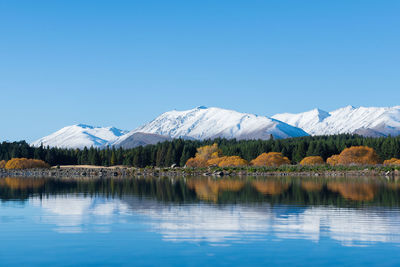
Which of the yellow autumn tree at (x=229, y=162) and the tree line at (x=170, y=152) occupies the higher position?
the tree line at (x=170, y=152)

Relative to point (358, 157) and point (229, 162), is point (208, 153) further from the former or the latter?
point (358, 157)

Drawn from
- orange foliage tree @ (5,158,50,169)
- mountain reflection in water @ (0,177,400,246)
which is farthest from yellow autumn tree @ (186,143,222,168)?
mountain reflection in water @ (0,177,400,246)

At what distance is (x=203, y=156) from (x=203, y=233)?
14588cm

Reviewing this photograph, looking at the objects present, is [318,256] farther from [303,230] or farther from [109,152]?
[109,152]

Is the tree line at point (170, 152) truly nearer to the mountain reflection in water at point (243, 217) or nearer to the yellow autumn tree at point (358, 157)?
the yellow autumn tree at point (358, 157)

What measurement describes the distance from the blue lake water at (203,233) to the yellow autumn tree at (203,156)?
122066mm

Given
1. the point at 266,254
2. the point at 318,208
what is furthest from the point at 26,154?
the point at 266,254

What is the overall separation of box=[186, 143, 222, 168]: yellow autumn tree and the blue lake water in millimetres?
122066

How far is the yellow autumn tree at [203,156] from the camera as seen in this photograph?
160m

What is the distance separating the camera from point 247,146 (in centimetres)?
17238

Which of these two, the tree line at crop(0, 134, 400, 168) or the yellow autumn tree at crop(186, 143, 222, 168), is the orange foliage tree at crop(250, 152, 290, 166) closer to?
the tree line at crop(0, 134, 400, 168)

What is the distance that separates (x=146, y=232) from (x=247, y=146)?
149 m

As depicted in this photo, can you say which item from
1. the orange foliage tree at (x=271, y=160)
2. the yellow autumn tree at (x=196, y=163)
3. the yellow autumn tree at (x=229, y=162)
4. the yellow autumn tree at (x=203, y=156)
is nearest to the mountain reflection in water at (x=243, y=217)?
the orange foliage tree at (x=271, y=160)

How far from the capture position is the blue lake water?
18.4 m
